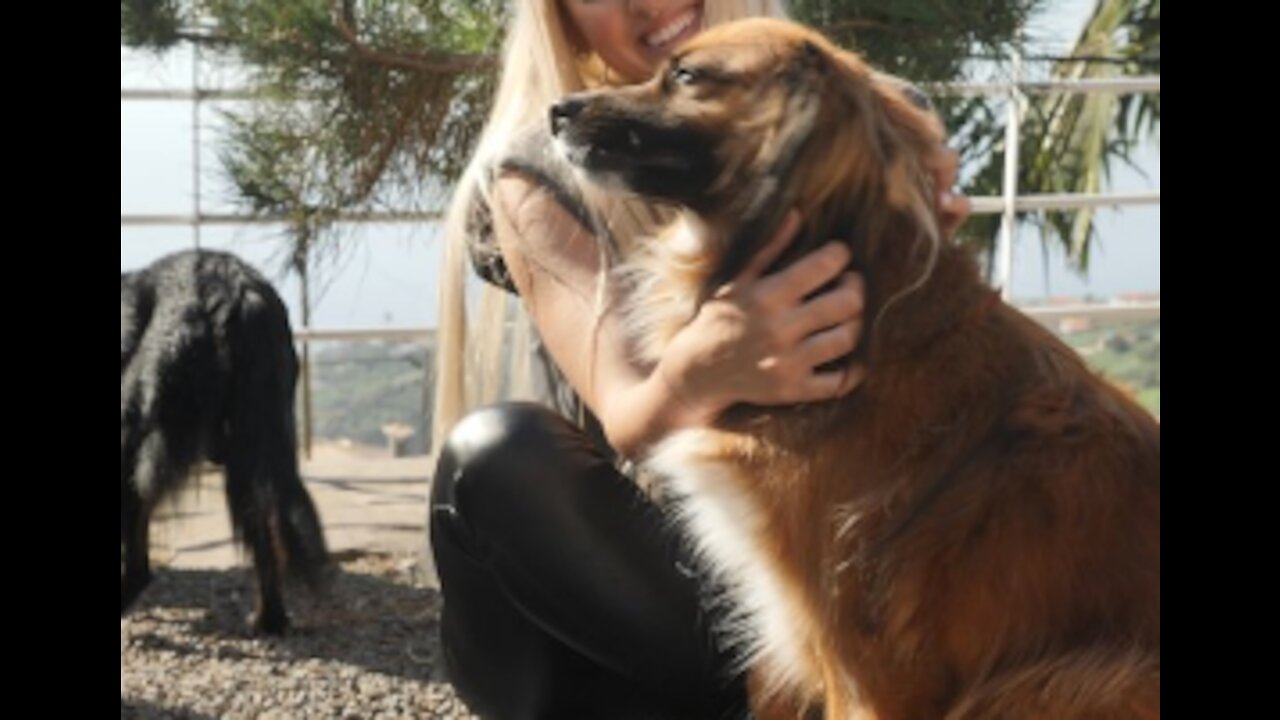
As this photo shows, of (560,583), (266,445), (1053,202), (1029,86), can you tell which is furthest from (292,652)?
(1053,202)

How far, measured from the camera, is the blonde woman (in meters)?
2.38

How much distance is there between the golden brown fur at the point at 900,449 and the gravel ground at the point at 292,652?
239 centimetres

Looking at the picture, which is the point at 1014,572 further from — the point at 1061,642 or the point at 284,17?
the point at 284,17

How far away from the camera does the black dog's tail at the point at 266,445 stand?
476cm

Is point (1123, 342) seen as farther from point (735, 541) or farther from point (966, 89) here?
point (735, 541)

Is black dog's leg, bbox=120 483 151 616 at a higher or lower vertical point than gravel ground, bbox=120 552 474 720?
higher

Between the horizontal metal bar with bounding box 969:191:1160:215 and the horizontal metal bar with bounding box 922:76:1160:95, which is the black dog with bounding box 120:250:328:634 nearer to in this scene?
the horizontal metal bar with bounding box 922:76:1160:95

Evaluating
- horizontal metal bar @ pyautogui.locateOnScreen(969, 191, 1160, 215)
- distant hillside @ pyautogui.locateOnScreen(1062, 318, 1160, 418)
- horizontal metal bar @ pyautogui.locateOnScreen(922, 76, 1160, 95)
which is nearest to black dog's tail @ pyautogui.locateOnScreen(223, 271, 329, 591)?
horizontal metal bar @ pyautogui.locateOnScreen(922, 76, 1160, 95)

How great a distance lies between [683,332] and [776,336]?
19cm

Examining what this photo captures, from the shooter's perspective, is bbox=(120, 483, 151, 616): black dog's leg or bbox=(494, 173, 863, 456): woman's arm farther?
bbox=(120, 483, 151, 616): black dog's leg

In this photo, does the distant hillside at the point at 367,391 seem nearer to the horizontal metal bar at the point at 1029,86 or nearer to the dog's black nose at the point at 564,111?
the horizontal metal bar at the point at 1029,86

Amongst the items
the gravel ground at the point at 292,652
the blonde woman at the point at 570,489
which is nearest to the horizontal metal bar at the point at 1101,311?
the gravel ground at the point at 292,652

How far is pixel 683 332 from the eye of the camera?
2.16 metres

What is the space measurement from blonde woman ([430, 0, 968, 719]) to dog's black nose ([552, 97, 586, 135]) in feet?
0.89
